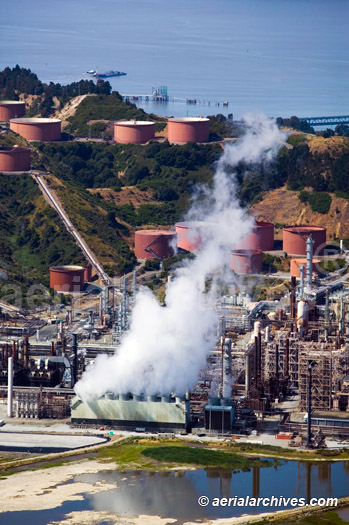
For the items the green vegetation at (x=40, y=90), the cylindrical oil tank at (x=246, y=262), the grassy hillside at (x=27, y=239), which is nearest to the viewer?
the cylindrical oil tank at (x=246, y=262)

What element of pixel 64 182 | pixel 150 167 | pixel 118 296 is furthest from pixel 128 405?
pixel 150 167

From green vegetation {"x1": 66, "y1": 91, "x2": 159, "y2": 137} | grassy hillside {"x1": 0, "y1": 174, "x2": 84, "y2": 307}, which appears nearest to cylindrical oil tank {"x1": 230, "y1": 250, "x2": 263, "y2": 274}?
grassy hillside {"x1": 0, "y1": 174, "x2": 84, "y2": 307}

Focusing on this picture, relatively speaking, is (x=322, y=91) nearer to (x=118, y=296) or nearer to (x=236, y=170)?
(x=236, y=170)

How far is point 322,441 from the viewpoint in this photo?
63.4m

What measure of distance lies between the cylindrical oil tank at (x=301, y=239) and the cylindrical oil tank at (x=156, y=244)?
7.82 metres

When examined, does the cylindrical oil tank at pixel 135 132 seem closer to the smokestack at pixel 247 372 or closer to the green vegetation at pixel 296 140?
the green vegetation at pixel 296 140

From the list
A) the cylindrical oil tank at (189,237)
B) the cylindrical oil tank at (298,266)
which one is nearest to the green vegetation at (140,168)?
the cylindrical oil tank at (189,237)

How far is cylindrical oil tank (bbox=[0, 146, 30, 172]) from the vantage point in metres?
110

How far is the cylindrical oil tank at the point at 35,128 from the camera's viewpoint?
12094 centimetres

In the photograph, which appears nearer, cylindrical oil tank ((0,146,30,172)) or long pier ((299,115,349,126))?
cylindrical oil tank ((0,146,30,172))

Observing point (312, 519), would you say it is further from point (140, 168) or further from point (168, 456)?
point (140, 168)

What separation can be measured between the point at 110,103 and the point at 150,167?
17.0 metres

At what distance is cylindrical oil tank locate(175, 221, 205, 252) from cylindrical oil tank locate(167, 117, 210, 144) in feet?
73.2

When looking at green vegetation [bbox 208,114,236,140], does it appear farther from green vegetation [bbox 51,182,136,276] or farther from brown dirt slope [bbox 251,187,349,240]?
green vegetation [bbox 51,182,136,276]
